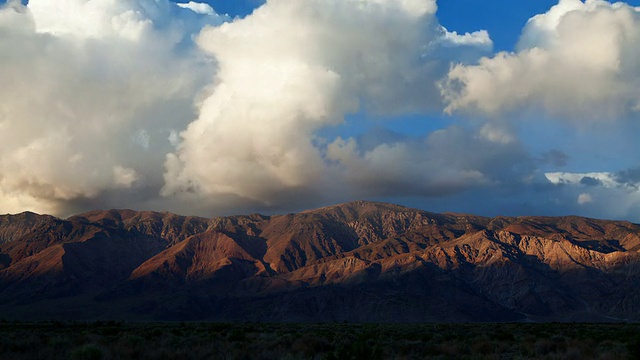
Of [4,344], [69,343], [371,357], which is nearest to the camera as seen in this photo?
[371,357]

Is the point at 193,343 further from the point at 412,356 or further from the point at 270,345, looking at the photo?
the point at 412,356

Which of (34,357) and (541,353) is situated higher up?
(34,357)

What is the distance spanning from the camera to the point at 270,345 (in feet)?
108

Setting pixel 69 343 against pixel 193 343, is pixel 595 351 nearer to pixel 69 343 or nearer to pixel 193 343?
pixel 193 343

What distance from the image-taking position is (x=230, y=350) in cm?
2962

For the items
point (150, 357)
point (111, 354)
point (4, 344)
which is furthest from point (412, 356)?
point (4, 344)

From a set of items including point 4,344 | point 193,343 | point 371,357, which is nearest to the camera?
Answer: point 371,357

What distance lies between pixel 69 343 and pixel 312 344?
13738 mm

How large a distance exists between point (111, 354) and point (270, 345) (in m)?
9.43

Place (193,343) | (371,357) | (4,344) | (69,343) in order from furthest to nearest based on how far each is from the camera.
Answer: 1. (193,343)
2. (69,343)
3. (4,344)
4. (371,357)

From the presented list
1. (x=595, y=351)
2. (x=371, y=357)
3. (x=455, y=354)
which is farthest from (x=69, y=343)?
(x=595, y=351)

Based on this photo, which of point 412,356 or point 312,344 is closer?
point 412,356

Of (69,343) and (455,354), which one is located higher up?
(69,343)

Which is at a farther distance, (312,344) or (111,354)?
(312,344)
